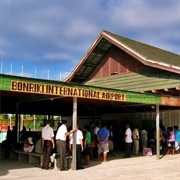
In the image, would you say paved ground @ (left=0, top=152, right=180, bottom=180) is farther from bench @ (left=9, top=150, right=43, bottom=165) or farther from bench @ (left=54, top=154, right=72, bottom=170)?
bench @ (left=9, top=150, right=43, bottom=165)

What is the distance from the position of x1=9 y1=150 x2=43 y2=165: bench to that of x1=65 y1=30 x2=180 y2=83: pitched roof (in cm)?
864

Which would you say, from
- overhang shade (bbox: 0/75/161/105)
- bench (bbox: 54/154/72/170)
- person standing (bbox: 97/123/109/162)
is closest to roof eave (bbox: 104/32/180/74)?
overhang shade (bbox: 0/75/161/105)

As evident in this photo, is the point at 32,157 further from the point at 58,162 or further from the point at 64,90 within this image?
the point at 64,90

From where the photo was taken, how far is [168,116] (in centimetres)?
1869

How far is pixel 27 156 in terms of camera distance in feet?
44.8

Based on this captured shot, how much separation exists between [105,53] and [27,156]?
10.9m

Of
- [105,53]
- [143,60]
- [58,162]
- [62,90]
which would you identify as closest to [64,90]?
[62,90]

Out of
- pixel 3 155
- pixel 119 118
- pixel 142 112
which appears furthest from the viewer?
pixel 119 118

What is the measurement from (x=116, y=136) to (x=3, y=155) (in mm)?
8125

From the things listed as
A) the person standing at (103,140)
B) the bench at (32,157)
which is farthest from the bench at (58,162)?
the person standing at (103,140)

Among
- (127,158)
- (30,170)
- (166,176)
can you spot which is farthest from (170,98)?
(30,170)

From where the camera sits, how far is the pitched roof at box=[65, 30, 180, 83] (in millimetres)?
18594

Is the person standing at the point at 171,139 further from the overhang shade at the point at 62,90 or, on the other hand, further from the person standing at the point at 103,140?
the person standing at the point at 103,140

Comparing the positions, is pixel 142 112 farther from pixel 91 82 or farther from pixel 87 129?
pixel 87 129
